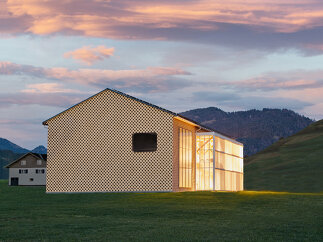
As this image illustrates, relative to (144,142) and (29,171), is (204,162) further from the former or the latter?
(29,171)

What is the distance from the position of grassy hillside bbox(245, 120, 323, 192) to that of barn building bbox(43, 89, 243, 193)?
241ft

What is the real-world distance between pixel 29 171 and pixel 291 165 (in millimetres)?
70501

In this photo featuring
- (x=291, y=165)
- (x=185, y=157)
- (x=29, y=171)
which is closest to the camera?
(x=185, y=157)

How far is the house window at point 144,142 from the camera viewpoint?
4209 centimetres

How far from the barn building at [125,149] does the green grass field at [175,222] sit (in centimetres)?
937

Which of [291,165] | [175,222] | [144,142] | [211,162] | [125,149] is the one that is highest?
[291,165]

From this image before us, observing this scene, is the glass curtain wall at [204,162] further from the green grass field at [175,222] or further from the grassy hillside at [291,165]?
the grassy hillside at [291,165]

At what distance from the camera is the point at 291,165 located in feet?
458

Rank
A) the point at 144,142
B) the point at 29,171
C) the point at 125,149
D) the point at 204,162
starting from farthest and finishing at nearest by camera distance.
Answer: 1. the point at 29,171
2. the point at 204,162
3. the point at 144,142
4. the point at 125,149

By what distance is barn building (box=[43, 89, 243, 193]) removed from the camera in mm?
41250

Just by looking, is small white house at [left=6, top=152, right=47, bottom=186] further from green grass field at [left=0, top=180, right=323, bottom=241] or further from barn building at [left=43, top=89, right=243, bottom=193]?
green grass field at [left=0, top=180, right=323, bottom=241]

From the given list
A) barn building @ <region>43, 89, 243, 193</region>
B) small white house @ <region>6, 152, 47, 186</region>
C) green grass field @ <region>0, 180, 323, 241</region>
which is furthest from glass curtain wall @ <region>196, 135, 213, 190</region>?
small white house @ <region>6, 152, 47, 186</region>

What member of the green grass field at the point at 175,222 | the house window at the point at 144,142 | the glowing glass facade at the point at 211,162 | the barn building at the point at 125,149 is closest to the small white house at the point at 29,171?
the barn building at the point at 125,149

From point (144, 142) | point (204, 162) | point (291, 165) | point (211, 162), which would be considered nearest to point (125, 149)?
point (144, 142)
